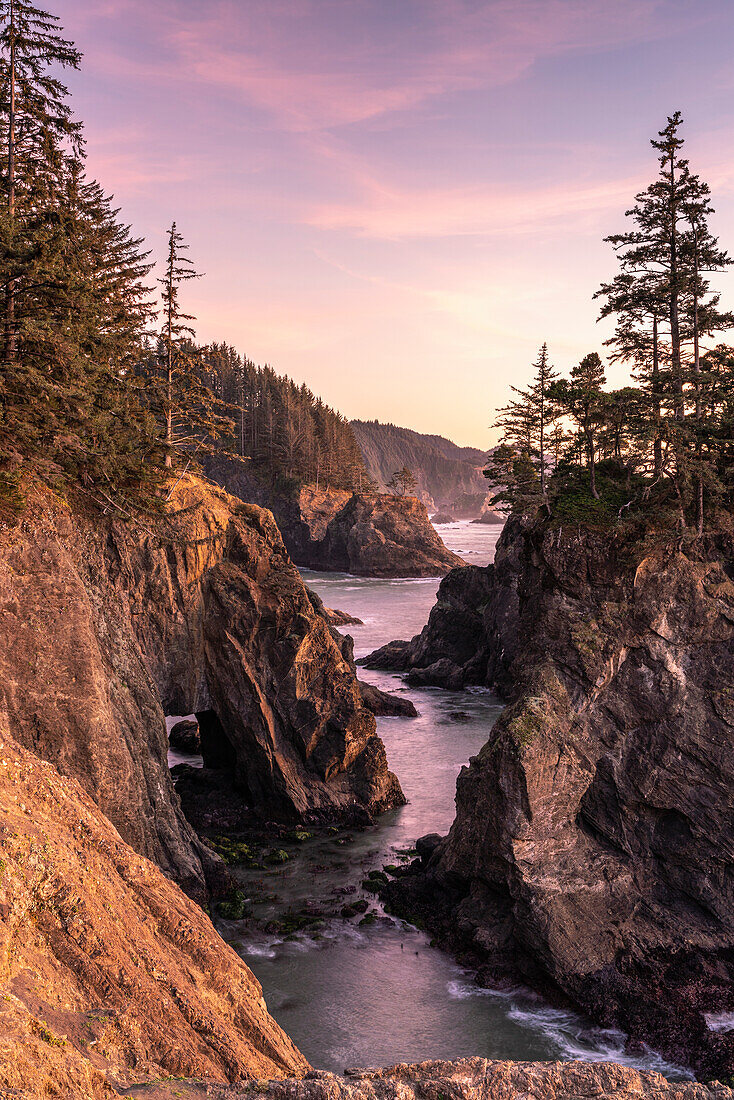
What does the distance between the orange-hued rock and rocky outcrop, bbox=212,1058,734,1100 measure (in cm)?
160

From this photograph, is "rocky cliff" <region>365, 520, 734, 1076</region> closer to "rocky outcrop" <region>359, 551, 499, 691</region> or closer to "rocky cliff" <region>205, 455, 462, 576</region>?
"rocky outcrop" <region>359, 551, 499, 691</region>

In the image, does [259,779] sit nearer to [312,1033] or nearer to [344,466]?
[312,1033]

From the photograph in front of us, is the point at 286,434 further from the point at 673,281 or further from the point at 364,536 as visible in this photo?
the point at 673,281

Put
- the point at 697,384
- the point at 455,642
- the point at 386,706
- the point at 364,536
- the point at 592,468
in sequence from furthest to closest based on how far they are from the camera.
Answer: the point at 364,536
the point at 455,642
the point at 386,706
the point at 592,468
the point at 697,384

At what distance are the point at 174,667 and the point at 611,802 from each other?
17.4m

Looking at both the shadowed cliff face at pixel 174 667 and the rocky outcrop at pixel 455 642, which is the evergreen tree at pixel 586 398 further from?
the rocky outcrop at pixel 455 642

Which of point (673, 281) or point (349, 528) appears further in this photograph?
point (349, 528)

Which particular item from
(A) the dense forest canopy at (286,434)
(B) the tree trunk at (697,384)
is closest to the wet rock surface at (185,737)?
(B) the tree trunk at (697,384)

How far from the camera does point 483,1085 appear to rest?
899 centimetres

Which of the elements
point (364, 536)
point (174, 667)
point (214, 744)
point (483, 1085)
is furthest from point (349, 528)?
point (483, 1085)

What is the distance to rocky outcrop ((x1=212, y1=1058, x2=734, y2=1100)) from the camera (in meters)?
8.22

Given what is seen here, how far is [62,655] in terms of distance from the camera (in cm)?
1808

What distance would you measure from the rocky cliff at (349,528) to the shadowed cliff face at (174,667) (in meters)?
79.8

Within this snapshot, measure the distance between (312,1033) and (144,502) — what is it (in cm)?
1671
